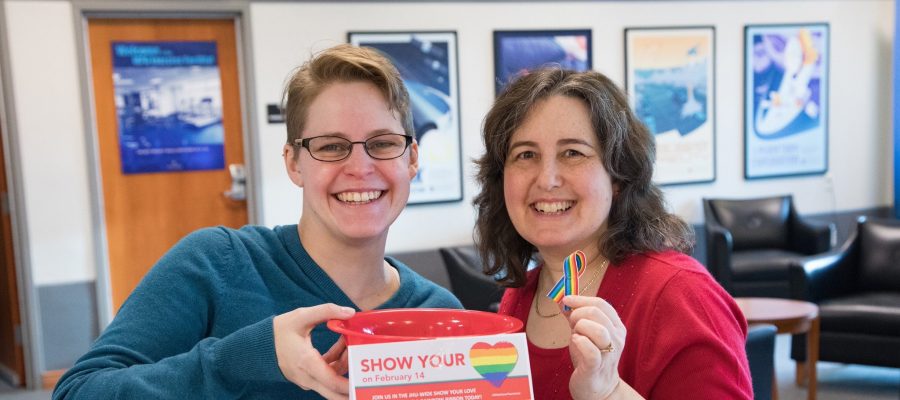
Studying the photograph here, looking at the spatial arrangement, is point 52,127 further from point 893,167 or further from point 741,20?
point 893,167

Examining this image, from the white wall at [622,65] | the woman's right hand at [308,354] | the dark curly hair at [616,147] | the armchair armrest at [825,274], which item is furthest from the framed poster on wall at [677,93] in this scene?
the woman's right hand at [308,354]

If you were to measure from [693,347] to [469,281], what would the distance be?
340cm

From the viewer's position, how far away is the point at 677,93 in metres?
6.73

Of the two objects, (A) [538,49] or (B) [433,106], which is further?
(A) [538,49]

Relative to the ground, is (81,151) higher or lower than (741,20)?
lower

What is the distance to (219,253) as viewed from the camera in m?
1.45

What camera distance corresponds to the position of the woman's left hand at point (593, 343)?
44.1 inches

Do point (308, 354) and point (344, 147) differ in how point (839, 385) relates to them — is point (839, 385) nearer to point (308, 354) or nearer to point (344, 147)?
point (344, 147)

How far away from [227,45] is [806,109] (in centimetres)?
496

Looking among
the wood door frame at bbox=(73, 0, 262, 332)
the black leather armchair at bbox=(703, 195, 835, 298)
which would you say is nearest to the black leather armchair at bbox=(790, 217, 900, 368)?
the black leather armchair at bbox=(703, 195, 835, 298)

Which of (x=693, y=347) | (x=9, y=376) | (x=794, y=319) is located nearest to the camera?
(x=693, y=347)

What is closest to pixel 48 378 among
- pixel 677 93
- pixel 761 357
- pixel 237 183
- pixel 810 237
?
pixel 237 183

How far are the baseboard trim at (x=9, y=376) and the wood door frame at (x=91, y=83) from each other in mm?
615

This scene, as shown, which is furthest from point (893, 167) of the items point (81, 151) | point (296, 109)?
point (296, 109)
